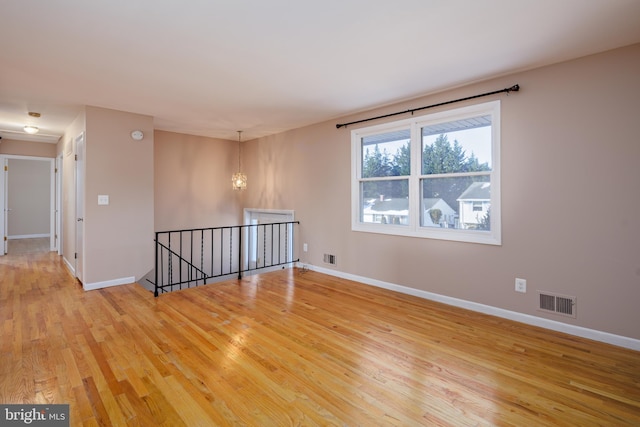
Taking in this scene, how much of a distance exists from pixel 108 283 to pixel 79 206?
1285mm

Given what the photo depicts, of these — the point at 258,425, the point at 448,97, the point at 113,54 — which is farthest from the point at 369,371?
the point at 113,54

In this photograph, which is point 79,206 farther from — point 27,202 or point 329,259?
point 27,202

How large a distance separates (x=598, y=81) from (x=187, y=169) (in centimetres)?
606

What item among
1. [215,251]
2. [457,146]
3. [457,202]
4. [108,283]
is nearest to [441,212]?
[457,202]

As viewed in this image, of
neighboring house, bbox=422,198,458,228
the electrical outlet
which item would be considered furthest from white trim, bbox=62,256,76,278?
the electrical outlet

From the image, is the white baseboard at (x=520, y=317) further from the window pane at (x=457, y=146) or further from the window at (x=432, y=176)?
the window pane at (x=457, y=146)

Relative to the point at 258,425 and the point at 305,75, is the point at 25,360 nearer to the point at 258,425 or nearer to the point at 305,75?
the point at 258,425

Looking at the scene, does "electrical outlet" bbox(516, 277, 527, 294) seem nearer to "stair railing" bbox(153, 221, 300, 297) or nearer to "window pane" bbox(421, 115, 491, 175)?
"window pane" bbox(421, 115, 491, 175)

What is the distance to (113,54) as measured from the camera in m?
2.78

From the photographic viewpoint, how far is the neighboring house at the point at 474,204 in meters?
3.46

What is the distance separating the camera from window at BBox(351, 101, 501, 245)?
3441 mm

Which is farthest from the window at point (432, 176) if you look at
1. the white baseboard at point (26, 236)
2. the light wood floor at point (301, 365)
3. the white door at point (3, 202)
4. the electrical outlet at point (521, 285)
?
the white baseboard at point (26, 236)

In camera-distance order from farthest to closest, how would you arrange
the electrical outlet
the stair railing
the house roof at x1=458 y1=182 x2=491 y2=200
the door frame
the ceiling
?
1. the stair railing
2. the door frame
3. the house roof at x1=458 y1=182 x2=491 y2=200
4. the electrical outlet
5. the ceiling

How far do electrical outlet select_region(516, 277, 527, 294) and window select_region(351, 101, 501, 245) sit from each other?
42cm
